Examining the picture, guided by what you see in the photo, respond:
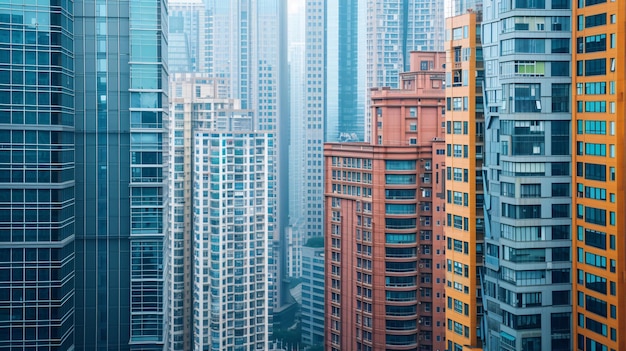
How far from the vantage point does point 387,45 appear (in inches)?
4368

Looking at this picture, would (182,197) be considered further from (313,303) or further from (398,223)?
(398,223)

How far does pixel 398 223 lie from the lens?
2109 inches

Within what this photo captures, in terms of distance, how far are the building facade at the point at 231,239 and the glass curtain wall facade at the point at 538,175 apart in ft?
139

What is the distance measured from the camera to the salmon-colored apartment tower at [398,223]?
53219 mm

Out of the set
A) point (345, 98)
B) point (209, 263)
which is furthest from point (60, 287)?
point (345, 98)

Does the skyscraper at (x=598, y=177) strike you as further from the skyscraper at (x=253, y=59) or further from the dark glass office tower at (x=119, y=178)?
the skyscraper at (x=253, y=59)

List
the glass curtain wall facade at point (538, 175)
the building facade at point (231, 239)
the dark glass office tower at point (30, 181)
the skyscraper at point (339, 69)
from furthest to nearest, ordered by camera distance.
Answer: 1. the skyscraper at point (339, 69)
2. the building facade at point (231, 239)
3. the dark glass office tower at point (30, 181)
4. the glass curtain wall facade at point (538, 175)

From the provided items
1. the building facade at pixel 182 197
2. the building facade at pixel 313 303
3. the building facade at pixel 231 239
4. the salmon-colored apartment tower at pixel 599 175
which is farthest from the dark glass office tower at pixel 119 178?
the building facade at pixel 313 303

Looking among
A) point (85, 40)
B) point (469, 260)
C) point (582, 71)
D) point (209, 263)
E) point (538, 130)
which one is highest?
point (85, 40)

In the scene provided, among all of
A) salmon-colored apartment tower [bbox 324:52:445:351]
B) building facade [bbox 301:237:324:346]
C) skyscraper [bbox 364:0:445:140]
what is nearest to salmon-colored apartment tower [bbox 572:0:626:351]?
salmon-colored apartment tower [bbox 324:52:445:351]

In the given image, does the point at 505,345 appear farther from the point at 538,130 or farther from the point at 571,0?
the point at 571,0

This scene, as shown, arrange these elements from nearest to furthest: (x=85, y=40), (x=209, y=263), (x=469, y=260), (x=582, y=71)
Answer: (x=582, y=71) → (x=469, y=260) → (x=85, y=40) → (x=209, y=263)

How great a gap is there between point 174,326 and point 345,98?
180ft

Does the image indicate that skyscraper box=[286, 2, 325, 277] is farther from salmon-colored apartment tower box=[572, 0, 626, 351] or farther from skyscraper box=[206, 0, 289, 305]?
salmon-colored apartment tower box=[572, 0, 626, 351]
